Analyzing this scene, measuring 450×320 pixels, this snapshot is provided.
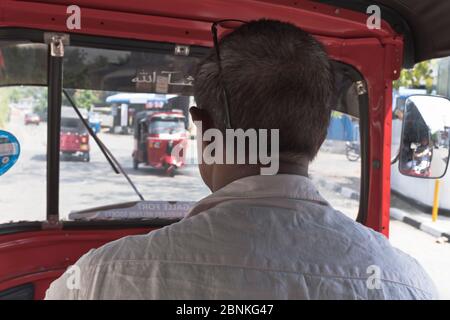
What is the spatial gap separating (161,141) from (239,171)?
52.8 inches

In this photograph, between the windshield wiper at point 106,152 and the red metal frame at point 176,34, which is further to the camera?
the windshield wiper at point 106,152

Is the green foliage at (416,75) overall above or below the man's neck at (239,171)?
above

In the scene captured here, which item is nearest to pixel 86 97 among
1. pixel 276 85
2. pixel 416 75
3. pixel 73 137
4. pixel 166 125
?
pixel 73 137

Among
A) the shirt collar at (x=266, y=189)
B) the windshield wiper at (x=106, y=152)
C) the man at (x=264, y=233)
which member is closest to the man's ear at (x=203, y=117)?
the man at (x=264, y=233)

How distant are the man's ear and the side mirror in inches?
64.5

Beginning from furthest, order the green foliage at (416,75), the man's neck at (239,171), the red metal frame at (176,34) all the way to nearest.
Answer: the green foliage at (416,75), the red metal frame at (176,34), the man's neck at (239,171)

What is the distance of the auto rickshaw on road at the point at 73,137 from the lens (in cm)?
211

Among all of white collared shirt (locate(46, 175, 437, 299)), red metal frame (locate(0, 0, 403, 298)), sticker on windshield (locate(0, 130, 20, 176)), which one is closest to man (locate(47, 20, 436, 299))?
white collared shirt (locate(46, 175, 437, 299))

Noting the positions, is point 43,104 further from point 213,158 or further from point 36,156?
point 213,158

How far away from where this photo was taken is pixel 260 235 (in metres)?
0.82

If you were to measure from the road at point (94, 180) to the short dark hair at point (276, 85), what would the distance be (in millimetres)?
1174

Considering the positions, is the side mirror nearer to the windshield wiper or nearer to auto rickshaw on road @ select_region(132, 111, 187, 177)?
auto rickshaw on road @ select_region(132, 111, 187, 177)

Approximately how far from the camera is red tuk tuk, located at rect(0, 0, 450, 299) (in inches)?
77.7

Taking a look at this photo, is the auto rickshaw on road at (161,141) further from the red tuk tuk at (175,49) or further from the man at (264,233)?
the man at (264,233)
